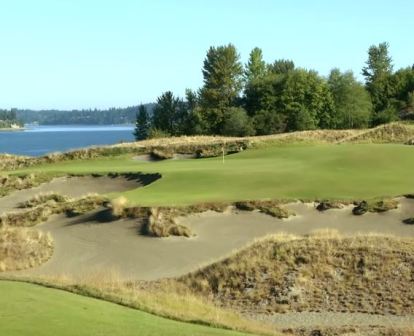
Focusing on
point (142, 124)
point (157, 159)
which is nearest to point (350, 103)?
point (142, 124)

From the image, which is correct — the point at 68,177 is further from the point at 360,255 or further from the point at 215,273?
the point at 360,255

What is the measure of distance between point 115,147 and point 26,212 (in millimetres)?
19933

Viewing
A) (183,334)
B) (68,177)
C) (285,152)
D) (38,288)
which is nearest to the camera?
(183,334)

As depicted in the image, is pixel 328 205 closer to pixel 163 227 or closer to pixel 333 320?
pixel 163 227

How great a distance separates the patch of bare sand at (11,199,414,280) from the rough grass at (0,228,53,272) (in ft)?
1.23

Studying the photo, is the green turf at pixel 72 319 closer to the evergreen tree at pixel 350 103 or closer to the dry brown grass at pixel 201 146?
the dry brown grass at pixel 201 146

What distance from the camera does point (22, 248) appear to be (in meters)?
21.5

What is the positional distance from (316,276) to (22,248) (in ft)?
32.3

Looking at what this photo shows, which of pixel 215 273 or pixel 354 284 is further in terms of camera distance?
pixel 215 273

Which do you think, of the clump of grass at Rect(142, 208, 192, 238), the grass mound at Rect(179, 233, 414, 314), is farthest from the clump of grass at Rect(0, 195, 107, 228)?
the grass mound at Rect(179, 233, 414, 314)

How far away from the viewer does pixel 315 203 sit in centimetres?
2358

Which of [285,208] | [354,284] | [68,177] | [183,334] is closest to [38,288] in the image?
[183,334]

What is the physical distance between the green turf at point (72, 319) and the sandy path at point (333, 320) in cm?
403

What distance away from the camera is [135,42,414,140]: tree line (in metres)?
83.9
